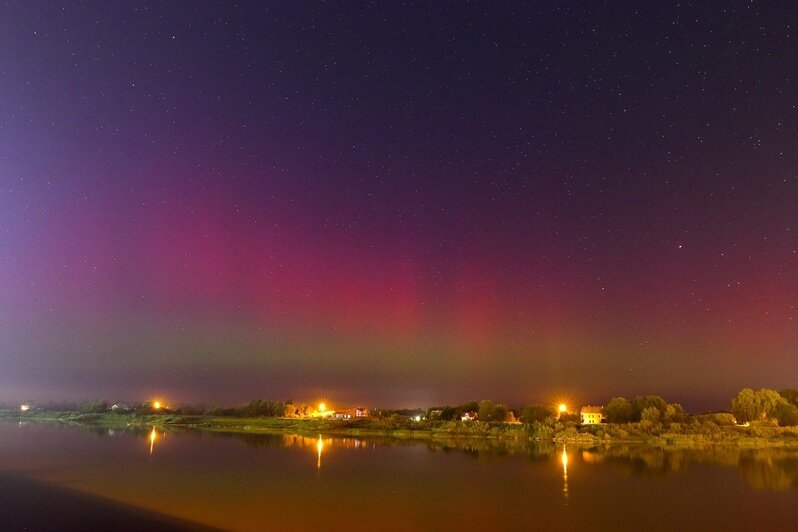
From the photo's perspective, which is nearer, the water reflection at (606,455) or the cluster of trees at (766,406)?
the water reflection at (606,455)

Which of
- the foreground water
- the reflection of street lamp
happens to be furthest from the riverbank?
the reflection of street lamp

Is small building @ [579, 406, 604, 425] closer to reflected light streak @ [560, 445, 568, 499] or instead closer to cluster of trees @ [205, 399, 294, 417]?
reflected light streak @ [560, 445, 568, 499]

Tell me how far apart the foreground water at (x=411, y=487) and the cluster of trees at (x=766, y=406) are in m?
19.5

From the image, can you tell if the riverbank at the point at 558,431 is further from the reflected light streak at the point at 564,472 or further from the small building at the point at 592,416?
the small building at the point at 592,416

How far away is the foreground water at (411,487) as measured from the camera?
21.4m

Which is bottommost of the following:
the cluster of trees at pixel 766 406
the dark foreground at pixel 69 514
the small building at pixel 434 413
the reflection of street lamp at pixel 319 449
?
the reflection of street lamp at pixel 319 449

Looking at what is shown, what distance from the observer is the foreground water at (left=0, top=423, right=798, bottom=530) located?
2144cm

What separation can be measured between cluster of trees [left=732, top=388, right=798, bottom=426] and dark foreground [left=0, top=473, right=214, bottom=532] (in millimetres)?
66275

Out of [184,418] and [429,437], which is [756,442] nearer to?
[429,437]

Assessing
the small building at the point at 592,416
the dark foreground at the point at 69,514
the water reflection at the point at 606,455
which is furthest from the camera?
the small building at the point at 592,416

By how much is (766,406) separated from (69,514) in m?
69.9

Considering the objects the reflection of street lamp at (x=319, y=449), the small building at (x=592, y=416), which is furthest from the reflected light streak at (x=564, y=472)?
the small building at (x=592, y=416)

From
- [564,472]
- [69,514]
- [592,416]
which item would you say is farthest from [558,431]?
[69,514]

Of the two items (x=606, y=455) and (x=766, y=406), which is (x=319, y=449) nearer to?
(x=606, y=455)
